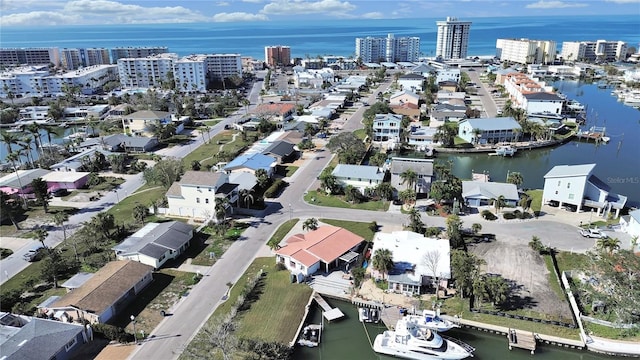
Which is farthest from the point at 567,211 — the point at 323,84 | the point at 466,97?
the point at 323,84

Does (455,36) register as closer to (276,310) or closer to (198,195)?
(198,195)

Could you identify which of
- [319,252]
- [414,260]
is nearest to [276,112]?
[319,252]

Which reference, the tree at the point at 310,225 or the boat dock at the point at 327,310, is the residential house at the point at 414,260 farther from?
the tree at the point at 310,225

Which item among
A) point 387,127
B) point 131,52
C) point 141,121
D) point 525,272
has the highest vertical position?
point 131,52

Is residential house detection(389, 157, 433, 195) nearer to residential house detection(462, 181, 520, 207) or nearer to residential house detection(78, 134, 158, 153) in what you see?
residential house detection(462, 181, 520, 207)

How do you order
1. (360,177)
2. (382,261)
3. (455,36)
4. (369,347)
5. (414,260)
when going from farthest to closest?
(455,36) < (360,177) < (414,260) < (382,261) < (369,347)

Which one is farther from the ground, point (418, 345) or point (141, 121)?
point (141, 121)
